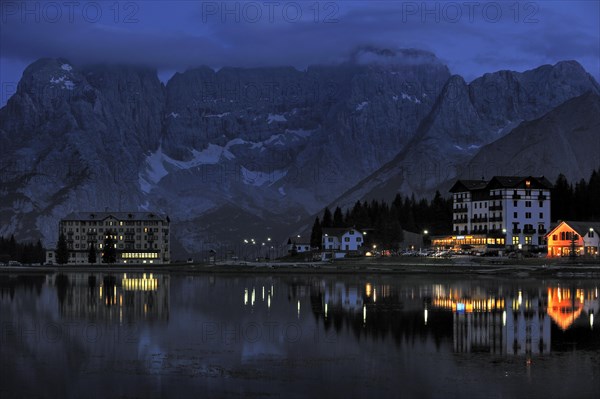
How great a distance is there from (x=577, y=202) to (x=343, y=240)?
161 feet

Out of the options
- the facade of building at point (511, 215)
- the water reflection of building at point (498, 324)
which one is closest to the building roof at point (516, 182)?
the facade of building at point (511, 215)

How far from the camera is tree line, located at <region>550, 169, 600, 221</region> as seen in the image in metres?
176

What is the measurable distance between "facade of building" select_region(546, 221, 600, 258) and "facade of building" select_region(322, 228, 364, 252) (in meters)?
53.1

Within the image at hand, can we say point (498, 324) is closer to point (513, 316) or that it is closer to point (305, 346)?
point (513, 316)

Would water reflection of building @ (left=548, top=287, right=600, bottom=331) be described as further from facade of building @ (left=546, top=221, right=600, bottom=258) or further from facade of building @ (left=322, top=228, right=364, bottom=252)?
facade of building @ (left=322, top=228, right=364, bottom=252)

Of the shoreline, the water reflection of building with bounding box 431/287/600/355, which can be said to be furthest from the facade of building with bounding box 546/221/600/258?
the water reflection of building with bounding box 431/287/600/355

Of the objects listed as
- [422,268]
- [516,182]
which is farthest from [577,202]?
[422,268]

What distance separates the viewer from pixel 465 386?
37375 millimetres

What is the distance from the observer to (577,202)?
17950 cm

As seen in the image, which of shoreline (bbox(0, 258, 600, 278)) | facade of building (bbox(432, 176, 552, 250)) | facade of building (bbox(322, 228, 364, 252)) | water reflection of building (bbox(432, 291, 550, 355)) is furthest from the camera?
facade of building (bbox(322, 228, 364, 252))

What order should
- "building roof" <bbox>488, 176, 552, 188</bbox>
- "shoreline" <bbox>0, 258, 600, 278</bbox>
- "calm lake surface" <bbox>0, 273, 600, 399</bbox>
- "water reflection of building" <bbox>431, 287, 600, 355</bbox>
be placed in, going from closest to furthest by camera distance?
1. "calm lake surface" <bbox>0, 273, 600, 399</bbox>
2. "water reflection of building" <bbox>431, 287, 600, 355</bbox>
3. "shoreline" <bbox>0, 258, 600, 278</bbox>
4. "building roof" <bbox>488, 176, 552, 188</bbox>

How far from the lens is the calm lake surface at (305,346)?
123 feet

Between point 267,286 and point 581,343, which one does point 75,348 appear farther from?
point 267,286

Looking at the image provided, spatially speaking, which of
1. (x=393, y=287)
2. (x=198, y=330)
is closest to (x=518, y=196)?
(x=393, y=287)
